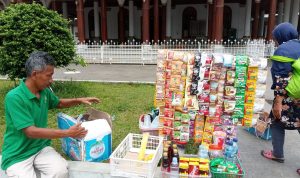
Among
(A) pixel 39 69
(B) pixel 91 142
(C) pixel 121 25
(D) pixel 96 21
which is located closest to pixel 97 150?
(B) pixel 91 142

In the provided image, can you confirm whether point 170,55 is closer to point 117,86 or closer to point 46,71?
point 46,71

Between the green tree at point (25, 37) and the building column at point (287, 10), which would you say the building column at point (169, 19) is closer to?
the building column at point (287, 10)

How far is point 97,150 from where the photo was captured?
3.32 m

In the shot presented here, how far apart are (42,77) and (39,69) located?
9cm

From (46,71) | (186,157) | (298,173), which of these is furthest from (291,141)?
(46,71)

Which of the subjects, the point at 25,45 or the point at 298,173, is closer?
the point at 298,173

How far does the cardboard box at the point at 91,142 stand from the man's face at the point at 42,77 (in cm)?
83

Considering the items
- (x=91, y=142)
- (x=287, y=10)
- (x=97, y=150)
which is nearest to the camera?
(x=91, y=142)

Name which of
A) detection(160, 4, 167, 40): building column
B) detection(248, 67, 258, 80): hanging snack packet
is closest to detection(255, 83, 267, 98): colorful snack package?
detection(248, 67, 258, 80): hanging snack packet

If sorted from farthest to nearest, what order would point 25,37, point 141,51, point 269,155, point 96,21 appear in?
point 96,21
point 141,51
point 25,37
point 269,155

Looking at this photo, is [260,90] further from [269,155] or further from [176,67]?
[176,67]

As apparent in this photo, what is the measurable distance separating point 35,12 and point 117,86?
2.96 m

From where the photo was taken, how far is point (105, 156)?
3449 mm

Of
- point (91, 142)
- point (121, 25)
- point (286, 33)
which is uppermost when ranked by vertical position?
point (121, 25)
